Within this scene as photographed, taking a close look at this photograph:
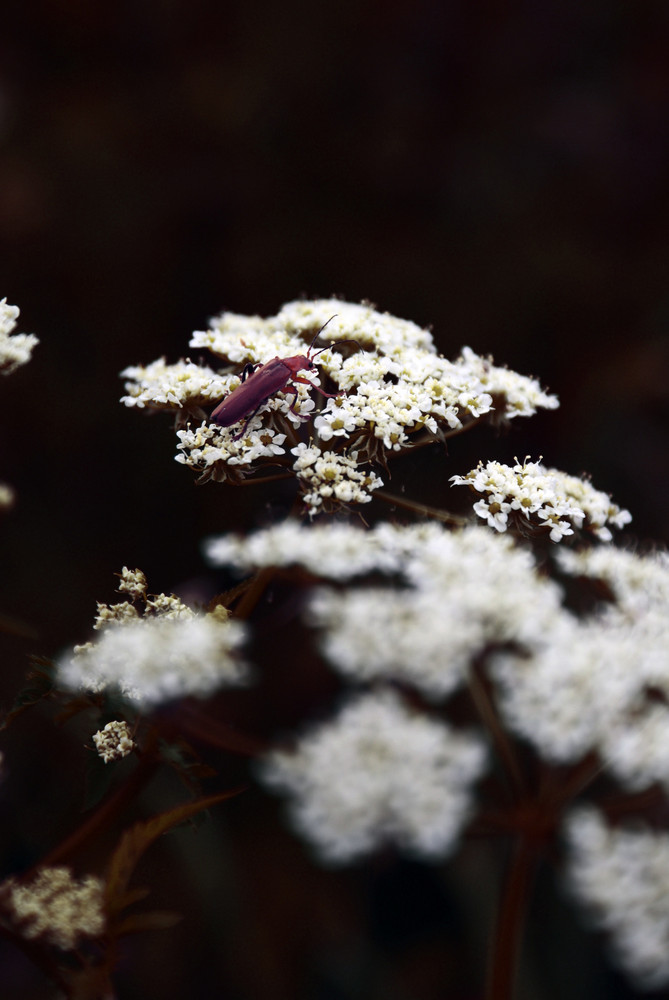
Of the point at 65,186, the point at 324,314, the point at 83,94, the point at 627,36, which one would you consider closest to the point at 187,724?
the point at 324,314

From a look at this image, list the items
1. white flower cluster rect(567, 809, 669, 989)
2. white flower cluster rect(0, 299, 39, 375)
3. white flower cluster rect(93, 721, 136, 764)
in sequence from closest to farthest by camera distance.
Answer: white flower cluster rect(567, 809, 669, 989) < white flower cluster rect(93, 721, 136, 764) < white flower cluster rect(0, 299, 39, 375)

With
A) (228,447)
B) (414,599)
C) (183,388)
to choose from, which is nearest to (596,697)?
(414,599)

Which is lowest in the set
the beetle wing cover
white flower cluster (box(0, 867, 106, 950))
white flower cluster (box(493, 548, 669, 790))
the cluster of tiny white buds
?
white flower cluster (box(0, 867, 106, 950))

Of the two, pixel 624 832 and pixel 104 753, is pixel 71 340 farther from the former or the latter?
pixel 624 832

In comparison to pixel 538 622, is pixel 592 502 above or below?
above

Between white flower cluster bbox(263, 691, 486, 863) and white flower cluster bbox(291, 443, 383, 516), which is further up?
white flower cluster bbox(291, 443, 383, 516)

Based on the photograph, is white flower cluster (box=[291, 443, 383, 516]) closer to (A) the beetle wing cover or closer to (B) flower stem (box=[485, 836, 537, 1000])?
(A) the beetle wing cover

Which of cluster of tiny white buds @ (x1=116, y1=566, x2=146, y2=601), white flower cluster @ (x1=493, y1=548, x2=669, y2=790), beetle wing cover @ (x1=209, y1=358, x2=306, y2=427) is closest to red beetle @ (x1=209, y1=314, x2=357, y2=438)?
beetle wing cover @ (x1=209, y1=358, x2=306, y2=427)
